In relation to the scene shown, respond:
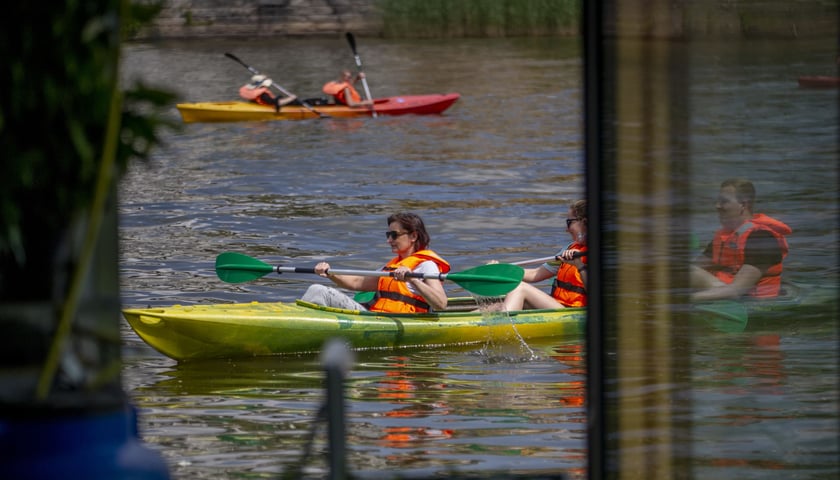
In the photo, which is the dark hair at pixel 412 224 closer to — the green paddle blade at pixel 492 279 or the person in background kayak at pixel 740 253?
the green paddle blade at pixel 492 279

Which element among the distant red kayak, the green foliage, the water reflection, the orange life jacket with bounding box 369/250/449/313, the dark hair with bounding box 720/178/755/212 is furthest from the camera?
the orange life jacket with bounding box 369/250/449/313

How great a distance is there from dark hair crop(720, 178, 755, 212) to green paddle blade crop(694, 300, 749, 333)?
17 cm

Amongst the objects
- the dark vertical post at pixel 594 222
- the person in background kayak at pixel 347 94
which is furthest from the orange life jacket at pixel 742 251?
the person in background kayak at pixel 347 94

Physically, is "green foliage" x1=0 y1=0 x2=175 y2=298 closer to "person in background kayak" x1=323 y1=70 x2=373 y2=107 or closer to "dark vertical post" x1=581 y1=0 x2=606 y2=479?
"dark vertical post" x1=581 y1=0 x2=606 y2=479

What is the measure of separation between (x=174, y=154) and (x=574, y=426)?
13.7 meters

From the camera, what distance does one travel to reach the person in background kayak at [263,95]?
781 inches

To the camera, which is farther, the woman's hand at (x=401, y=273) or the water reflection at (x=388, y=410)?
the woman's hand at (x=401, y=273)

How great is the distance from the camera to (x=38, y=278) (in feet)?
5.55

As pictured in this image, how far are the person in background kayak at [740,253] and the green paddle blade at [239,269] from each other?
6254 mm

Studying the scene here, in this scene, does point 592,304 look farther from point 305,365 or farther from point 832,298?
point 305,365

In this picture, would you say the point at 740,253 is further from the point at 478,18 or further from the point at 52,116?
the point at 478,18

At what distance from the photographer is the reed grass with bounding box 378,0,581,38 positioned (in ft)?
110

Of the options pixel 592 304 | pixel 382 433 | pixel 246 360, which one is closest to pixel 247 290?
pixel 246 360

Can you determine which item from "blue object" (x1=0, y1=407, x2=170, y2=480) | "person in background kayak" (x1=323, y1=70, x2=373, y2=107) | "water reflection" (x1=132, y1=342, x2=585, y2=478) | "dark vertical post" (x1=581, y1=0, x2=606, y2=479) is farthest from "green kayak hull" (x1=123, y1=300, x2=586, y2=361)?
"person in background kayak" (x1=323, y1=70, x2=373, y2=107)
